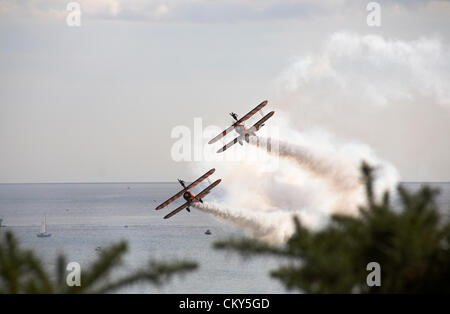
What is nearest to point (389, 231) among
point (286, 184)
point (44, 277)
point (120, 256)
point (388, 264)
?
point (388, 264)
